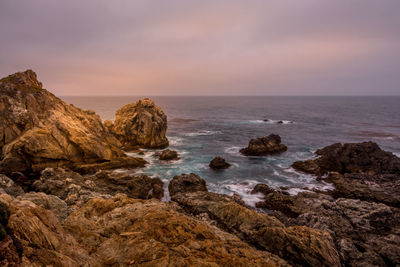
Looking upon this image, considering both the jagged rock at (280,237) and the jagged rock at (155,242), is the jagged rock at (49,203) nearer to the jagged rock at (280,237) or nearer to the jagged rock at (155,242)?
the jagged rock at (155,242)

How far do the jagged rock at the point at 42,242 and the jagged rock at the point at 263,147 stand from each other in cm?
4626

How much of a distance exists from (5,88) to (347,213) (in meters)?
55.0

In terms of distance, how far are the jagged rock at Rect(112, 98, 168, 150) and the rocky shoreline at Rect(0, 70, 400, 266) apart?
11.3 meters

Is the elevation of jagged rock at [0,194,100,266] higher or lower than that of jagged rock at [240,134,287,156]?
higher

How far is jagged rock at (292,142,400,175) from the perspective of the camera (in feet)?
126

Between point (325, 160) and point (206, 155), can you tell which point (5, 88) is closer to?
point (206, 155)

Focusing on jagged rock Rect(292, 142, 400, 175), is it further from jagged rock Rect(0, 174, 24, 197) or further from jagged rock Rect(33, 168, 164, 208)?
jagged rock Rect(0, 174, 24, 197)

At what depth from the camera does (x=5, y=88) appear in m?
35.6

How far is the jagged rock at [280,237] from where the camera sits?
40.0 feet

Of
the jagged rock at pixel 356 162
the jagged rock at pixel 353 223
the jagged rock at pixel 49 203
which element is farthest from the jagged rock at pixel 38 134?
the jagged rock at pixel 356 162

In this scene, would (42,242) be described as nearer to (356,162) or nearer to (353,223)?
(353,223)

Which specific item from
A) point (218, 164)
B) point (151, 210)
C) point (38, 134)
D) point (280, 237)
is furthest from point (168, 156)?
point (280, 237)

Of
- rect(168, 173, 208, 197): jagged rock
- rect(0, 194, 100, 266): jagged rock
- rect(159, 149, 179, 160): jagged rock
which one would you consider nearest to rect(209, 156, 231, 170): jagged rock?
rect(159, 149, 179, 160): jagged rock

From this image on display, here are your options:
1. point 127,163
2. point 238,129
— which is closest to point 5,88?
point 127,163
